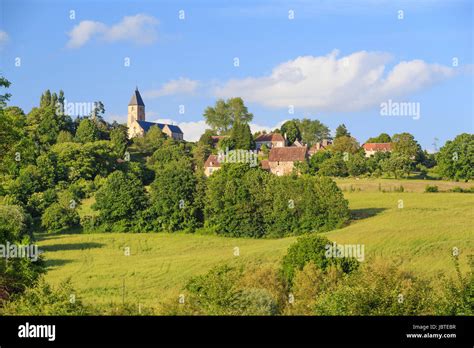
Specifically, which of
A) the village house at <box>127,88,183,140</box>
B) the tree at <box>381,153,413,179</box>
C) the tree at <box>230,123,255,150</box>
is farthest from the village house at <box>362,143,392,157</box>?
the village house at <box>127,88,183,140</box>

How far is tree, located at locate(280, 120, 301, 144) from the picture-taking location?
361 ft

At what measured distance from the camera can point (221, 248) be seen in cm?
4959

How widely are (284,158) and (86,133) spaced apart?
25.8m

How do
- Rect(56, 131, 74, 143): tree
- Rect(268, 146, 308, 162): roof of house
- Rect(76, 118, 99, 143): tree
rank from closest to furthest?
Rect(56, 131, 74, 143): tree → Rect(268, 146, 308, 162): roof of house → Rect(76, 118, 99, 143): tree

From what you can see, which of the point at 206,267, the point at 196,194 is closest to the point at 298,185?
the point at 196,194

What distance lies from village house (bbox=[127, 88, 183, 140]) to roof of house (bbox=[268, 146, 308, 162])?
38.8m

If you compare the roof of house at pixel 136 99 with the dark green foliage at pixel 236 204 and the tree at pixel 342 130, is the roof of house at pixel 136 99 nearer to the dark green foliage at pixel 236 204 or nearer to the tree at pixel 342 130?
the tree at pixel 342 130

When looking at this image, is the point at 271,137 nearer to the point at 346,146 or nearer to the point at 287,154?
the point at 287,154

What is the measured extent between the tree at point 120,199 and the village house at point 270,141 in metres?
42.0

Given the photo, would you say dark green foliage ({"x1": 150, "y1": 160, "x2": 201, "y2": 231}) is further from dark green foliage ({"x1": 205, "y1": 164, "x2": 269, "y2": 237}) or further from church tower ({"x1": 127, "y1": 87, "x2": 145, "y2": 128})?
church tower ({"x1": 127, "y1": 87, "x2": 145, "y2": 128})

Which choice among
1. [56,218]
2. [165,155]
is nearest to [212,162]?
[165,155]

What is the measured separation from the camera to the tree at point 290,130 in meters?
110
